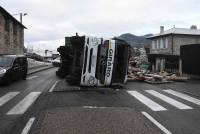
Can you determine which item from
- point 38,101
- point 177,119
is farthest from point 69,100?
point 177,119

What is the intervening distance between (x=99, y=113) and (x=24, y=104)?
3182mm

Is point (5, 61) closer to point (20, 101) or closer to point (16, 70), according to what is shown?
point (16, 70)

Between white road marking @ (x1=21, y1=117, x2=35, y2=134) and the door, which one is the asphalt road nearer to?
white road marking @ (x1=21, y1=117, x2=35, y2=134)

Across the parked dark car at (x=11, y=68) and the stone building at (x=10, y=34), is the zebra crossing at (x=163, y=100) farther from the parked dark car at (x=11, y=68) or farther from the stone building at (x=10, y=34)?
the stone building at (x=10, y=34)

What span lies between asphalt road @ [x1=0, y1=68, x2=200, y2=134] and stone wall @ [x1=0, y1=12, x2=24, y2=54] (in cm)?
2480

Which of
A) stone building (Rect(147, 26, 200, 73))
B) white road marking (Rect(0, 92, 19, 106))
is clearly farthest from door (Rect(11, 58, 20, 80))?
stone building (Rect(147, 26, 200, 73))

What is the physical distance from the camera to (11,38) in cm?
4312

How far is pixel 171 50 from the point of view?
48531mm

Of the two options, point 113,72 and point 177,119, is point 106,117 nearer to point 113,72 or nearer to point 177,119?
point 177,119

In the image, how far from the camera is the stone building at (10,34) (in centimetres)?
3802

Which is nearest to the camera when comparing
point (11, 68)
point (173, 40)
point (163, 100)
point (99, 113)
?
point (99, 113)

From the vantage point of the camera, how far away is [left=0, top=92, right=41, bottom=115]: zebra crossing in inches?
403

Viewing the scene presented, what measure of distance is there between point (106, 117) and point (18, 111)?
9.17 ft

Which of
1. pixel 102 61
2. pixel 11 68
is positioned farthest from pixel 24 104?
pixel 11 68
